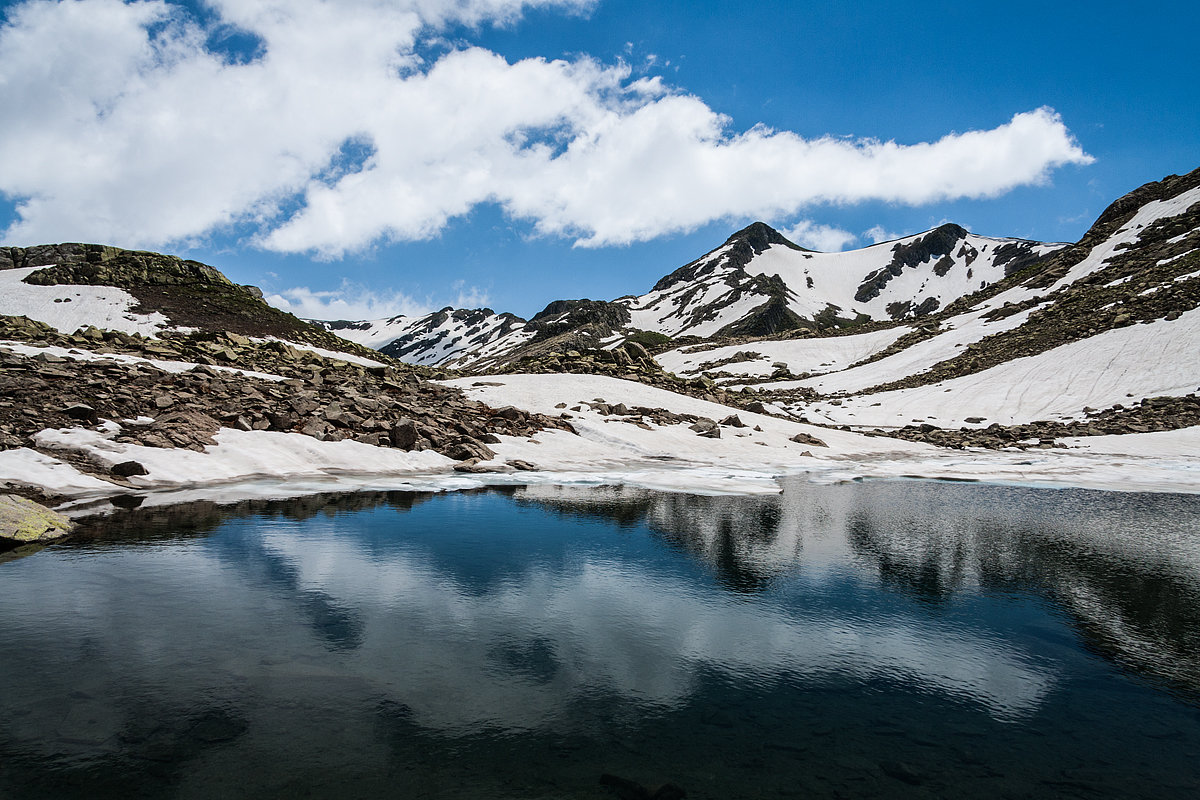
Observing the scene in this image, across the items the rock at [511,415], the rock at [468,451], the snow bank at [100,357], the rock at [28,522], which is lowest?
the rock at [28,522]

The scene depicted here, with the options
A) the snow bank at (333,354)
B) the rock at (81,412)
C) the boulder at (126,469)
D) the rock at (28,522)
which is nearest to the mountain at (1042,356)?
the snow bank at (333,354)

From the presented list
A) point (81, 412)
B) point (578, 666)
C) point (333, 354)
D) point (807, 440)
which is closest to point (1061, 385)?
point (807, 440)

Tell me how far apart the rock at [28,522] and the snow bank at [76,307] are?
3863 centimetres

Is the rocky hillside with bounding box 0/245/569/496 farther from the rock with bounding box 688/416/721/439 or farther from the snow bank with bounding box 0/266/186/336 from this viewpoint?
the rock with bounding box 688/416/721/439

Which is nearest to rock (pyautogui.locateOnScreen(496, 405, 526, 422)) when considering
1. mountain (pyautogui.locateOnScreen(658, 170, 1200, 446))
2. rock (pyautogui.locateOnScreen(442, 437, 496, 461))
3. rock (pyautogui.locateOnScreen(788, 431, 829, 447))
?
rock (pyautogui.locateOnScreen(442, 437, 496, 461))

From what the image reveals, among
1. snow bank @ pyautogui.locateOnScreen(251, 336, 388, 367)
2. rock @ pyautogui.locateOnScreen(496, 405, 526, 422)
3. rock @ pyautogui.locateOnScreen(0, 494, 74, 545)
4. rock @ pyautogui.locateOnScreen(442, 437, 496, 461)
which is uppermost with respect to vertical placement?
snow bank @ pyautogui.locateOnScreen(251, 336, 388, 367)

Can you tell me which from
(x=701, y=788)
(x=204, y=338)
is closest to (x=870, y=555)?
(x=701, y=788)

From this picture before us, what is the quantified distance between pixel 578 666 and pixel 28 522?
41.8 feet

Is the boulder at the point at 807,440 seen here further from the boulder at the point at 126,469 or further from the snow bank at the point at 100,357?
the boulder at the point at 126,469

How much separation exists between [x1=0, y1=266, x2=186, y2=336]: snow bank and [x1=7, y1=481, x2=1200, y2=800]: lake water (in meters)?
43.1

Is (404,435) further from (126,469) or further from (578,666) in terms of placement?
(578,666)

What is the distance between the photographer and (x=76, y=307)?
160 ft

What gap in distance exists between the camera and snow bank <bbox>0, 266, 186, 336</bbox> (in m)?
46.2

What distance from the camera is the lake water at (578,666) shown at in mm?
5652
